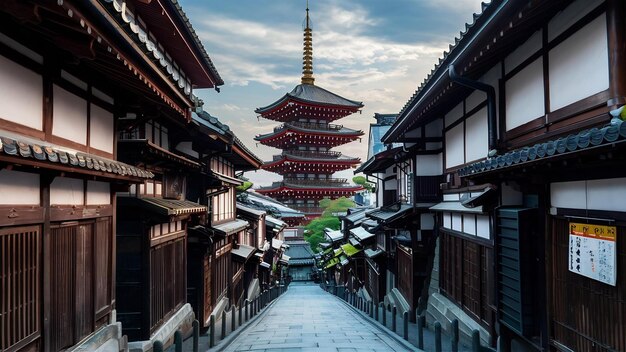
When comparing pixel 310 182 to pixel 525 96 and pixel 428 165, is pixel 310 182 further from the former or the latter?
pixel 525 96

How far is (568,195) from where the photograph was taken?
6.66 metres

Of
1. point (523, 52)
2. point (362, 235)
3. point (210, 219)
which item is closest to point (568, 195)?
point (523, 52)

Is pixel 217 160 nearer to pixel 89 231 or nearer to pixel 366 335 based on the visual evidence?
pixel 366 335

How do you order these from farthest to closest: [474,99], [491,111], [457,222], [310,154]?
[310,154]
[457,222]
[474,99]
[491,111]

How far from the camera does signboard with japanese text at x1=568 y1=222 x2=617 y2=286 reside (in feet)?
18.1

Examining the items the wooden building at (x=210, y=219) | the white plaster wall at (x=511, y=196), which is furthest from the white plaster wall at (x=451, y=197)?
the wooden building at (x=210, y=219)

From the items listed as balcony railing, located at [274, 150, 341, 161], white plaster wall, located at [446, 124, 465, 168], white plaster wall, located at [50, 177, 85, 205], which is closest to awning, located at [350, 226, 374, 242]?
white plaster wall, located at [446, 124, 465, 168]

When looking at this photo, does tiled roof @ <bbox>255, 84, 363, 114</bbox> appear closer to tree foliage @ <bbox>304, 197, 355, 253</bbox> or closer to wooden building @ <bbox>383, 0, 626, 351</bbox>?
tree foliage @ <bbox>304, 197, 355, 253</bbox>

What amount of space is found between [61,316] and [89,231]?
5.09ft

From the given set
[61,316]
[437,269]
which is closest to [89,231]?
[61,316]

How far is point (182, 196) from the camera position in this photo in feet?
45.4

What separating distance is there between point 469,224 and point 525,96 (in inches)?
173

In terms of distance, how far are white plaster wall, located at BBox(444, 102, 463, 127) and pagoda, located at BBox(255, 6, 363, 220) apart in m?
31.0

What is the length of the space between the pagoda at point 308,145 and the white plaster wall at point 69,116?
37164mm
